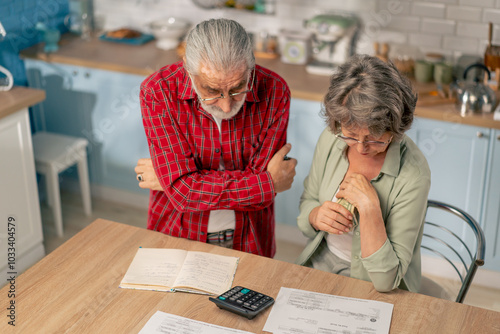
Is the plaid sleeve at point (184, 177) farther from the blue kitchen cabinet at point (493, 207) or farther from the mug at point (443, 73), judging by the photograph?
the mug at point (443, 73)

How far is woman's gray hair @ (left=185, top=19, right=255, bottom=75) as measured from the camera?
1.82 m

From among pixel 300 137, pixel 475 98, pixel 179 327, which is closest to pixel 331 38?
pixel 300 137

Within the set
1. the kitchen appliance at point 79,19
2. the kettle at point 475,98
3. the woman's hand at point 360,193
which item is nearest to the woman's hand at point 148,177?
the woman's hand at point 360,193

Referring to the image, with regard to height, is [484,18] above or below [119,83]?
above

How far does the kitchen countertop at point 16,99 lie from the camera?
3018 millimetres

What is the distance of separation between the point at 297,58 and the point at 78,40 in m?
1.53

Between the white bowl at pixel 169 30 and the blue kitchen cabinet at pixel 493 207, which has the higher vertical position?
the white bowl at pixel 169 30

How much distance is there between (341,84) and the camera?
1777mm

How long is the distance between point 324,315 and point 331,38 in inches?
83.0

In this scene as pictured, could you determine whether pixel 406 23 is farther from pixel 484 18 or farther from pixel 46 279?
pixel 46 279

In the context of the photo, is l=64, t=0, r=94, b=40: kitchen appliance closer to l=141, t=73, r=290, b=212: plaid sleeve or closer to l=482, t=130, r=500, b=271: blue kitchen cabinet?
l=141, t=73, r=290, b=212: plaid sleeve

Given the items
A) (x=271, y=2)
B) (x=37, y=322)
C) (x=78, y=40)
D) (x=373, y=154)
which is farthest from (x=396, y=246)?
(x=78, y=40)

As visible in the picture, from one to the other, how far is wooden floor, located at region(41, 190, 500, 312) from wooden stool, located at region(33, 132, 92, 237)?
0.33 ft

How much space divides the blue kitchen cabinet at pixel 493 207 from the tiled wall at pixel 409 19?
0.68 metres
